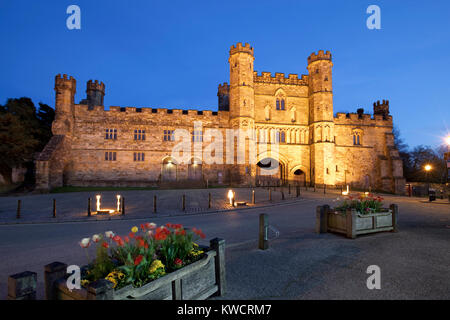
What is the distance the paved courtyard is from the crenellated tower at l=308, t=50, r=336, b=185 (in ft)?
63.3

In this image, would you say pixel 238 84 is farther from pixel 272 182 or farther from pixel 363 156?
pixel 363 156

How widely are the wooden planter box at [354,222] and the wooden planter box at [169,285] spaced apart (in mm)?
4941

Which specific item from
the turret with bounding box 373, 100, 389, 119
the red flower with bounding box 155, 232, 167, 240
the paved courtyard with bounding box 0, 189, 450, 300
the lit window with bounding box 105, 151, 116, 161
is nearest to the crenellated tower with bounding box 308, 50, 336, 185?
the turret with bounding box 373, 100, 389, 119

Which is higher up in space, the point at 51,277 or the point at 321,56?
the point at 321,56

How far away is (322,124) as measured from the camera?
29.1 m

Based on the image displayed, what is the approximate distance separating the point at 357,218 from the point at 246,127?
70.0 feet

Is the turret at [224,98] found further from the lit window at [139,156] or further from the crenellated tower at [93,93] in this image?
the crenellated tower at [93,93]

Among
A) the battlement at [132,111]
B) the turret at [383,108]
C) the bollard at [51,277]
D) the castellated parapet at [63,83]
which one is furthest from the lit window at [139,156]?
the turret at [383,108]

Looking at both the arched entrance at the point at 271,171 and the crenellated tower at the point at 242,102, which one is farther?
the arched entrance at the point at 271,171

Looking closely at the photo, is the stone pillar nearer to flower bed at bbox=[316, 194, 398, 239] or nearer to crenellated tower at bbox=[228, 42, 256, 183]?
flower bed at bbox=[316, 194, 398, 239]

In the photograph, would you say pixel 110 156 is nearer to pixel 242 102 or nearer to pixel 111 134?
pixel 111 134

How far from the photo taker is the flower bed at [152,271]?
251cm

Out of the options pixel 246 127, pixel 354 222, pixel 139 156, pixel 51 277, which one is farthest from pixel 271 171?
pixel 51 277
